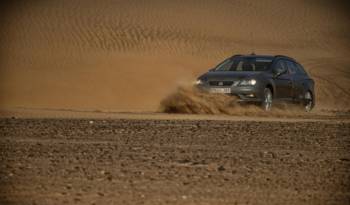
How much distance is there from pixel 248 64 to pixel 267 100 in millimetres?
1062

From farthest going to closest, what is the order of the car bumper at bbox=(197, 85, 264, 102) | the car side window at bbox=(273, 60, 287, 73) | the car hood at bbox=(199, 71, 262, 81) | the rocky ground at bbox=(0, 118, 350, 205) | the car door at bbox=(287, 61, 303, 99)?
the car door at bbox=(287, 61, 303, 99), the car side window at bbox=(273, 60, 287, 73), the car hood at bbox=(199, 71, 262, 81), the car bumper at bbox=(197, 85, 264, 102), the rocky ground at bbox=(0, 118, 350, 205)

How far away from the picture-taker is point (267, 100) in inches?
731

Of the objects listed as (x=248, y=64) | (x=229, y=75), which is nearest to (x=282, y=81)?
(x=248, y=64)

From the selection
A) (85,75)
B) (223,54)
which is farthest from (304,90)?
(223,54)

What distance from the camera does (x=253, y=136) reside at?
13.3 meters

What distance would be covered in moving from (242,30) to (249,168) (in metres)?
45.4

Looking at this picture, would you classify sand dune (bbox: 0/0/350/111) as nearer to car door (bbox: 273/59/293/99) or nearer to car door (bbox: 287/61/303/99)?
car door (bbox: 287/61/303/99)

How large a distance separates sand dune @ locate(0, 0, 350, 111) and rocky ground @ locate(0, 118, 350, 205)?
34.0 ft

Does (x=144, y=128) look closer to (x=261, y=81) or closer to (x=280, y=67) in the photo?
(x=261, y=81)

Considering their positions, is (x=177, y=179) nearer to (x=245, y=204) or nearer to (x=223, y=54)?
(x=245, y=204)

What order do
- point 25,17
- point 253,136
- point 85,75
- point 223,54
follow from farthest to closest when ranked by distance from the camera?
point 25,17
point 223,54
point 85,75
point 253,136

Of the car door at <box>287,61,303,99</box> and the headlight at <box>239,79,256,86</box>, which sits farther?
the car door at <box>287,61,303,99</box>

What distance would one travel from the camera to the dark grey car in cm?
1805

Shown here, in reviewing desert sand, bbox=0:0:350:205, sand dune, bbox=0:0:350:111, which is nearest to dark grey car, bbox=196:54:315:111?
desert sand, bbox=0:0:350:205
